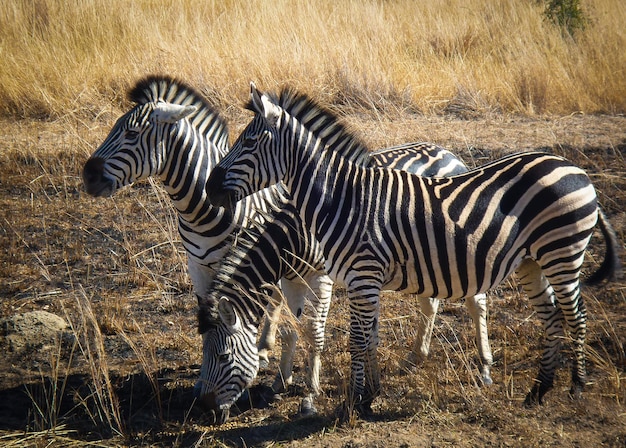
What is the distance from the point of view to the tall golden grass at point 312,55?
10.5 metres

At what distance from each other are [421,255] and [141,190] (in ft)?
16.3

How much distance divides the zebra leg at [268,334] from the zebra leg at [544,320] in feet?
6.47

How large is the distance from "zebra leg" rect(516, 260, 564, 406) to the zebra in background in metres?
1.45

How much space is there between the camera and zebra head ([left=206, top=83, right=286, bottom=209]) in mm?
4457

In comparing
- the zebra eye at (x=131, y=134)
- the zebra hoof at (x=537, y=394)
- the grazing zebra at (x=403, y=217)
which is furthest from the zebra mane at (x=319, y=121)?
the zebra hoof at (x=537, y=394)

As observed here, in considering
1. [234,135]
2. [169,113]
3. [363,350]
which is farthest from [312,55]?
[363,350]

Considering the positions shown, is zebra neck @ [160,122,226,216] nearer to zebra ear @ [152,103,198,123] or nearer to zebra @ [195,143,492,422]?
zebra ear @ [152,103,198,123]

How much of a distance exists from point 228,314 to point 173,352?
141cm

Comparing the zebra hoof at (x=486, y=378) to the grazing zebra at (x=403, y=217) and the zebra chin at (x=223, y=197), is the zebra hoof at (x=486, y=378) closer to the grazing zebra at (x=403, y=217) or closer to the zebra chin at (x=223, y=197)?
the grazing zebra at (x=403, y=217)

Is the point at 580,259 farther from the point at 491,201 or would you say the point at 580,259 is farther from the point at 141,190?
the point at 141,190

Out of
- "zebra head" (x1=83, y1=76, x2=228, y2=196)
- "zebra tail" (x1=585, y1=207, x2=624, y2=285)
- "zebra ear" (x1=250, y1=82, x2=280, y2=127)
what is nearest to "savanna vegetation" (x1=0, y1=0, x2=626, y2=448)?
"zebra tail" (x1=585, y1=207, x2=624, y2=285)

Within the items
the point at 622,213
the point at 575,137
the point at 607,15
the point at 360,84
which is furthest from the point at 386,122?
the point at 607,15

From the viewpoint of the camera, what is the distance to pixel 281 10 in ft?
42.6

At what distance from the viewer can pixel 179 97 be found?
18.1 ft
